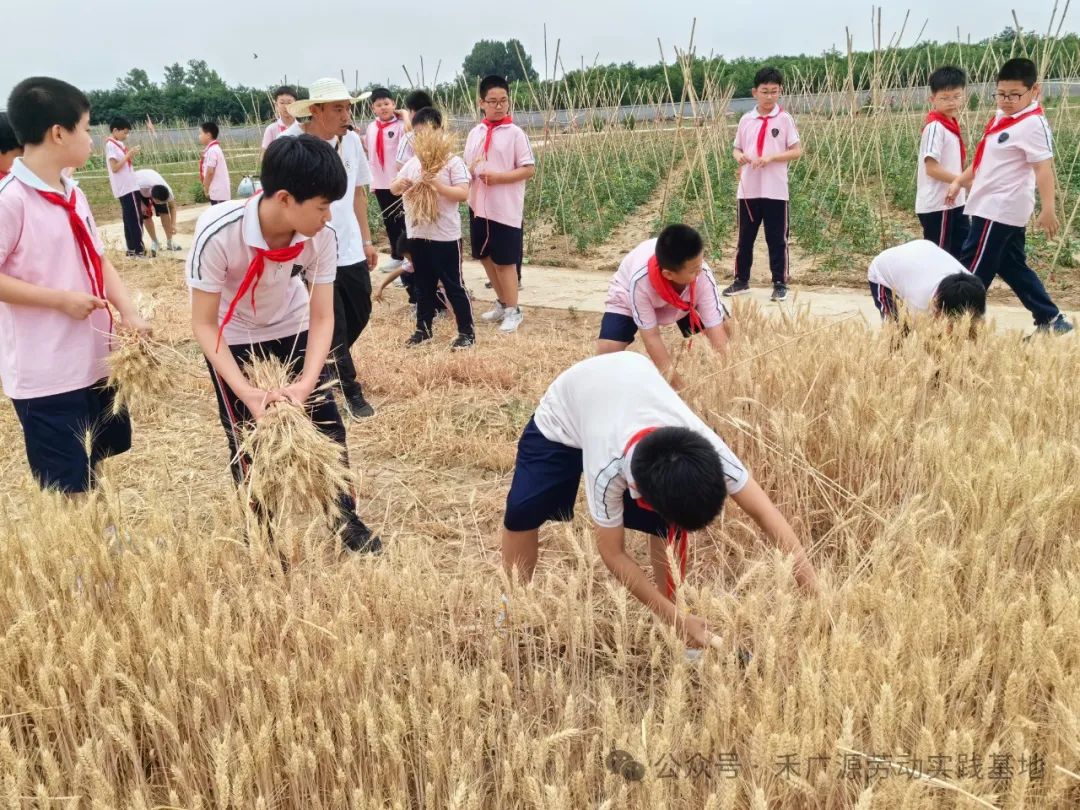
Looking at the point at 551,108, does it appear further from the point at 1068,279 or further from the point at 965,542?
the point at 965,542

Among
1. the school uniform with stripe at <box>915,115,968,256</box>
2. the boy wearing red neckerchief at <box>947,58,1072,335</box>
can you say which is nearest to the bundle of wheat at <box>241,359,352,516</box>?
the boy wearing red neckerchief at <box>947,58,1072,335</box>

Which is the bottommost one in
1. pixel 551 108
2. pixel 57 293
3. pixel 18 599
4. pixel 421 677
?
pixel 421 677

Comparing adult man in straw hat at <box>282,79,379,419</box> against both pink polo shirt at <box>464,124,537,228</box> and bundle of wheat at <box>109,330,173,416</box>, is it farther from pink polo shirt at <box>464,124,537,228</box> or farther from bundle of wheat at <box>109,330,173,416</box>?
pink polo shirt at <box>464,124,537,228</box>

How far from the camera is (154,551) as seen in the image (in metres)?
2.12

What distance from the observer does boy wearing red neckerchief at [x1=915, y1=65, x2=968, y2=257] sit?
580 centimetres

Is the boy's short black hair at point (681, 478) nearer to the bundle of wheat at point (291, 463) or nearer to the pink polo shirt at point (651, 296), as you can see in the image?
the bundle of wheat at point (291, 463)

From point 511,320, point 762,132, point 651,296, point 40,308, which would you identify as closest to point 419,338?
point 511,320

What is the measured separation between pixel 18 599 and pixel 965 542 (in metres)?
2.31

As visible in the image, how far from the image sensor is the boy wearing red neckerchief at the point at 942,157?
580 cm

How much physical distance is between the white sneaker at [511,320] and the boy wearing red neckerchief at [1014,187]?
3096 millimetres

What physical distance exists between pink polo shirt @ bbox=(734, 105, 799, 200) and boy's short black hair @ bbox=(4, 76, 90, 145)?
5.41 meters

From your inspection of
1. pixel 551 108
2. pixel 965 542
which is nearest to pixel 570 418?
pixel 965 542

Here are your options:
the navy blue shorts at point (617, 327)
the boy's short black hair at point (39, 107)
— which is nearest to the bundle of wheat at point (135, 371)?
the boy's short black hair at point (39, 107)

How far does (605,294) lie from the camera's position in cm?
762
